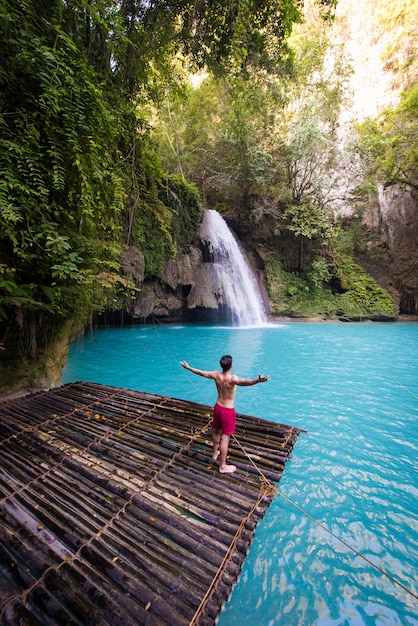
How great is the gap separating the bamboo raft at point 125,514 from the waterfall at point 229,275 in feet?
36.9

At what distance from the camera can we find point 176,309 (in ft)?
47.9

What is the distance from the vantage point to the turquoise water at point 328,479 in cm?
199

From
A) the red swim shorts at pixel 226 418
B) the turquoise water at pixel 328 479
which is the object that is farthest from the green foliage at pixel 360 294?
the red swim shorts at pixel 226 418

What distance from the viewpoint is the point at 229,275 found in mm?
15297

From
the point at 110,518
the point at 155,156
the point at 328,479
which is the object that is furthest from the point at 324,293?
the point at 110,518

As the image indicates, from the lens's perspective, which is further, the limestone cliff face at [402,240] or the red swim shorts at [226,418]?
the limestone cliff face at [402,240]

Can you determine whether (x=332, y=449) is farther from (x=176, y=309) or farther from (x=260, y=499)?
(x=176, y=309)

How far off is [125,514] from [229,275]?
13.6 metres

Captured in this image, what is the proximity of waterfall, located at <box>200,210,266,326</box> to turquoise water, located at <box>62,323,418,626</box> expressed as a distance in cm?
634

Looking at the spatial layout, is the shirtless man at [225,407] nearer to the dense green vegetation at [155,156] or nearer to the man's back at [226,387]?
the man's back at [226,387]

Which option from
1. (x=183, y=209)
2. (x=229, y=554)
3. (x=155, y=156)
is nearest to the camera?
(x=229, y=554)

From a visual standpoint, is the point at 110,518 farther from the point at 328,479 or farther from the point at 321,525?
the point at 328,479

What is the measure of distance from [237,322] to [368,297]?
891cm

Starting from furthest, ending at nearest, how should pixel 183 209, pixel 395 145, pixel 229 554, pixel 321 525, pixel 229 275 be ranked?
pixel 395 145 → pixel 229 275 → pixel 183 209 → pixel 321 525 → pixel 229 554
